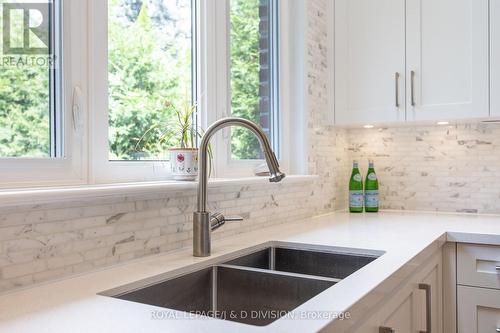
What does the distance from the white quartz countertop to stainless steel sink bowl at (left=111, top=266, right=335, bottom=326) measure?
0.17 ft

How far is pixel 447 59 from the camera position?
2279mm

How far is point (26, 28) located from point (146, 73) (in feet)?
1.49

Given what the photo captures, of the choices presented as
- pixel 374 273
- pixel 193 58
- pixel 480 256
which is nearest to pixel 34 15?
pixel 193 58

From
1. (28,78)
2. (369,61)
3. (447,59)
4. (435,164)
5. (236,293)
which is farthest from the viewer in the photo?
A: (435,164)

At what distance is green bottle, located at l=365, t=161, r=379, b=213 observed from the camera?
267cm

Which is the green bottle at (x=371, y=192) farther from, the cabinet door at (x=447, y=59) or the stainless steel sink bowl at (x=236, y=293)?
the stainless steel sink bowl at (x=236, y=293)

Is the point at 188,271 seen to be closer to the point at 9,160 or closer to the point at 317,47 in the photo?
the point at 9,160

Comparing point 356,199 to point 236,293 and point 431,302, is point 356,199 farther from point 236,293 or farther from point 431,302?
point 236,293

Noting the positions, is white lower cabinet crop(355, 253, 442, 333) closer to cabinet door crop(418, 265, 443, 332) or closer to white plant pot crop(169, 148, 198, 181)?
cabinet door crop(418, 265, 443, 332)

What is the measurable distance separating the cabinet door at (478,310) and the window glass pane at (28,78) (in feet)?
5.54

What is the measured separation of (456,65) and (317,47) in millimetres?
738

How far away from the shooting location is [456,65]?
2.26 meters

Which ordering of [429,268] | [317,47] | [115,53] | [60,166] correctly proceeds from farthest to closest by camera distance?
[317,47], [429,268], [115,53], [60,166]

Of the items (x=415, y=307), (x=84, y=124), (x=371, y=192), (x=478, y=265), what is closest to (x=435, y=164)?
(x=371, y=192)
